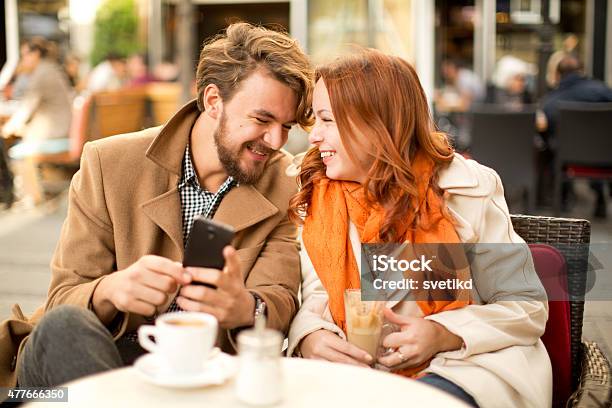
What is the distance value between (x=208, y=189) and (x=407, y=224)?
0.62 m

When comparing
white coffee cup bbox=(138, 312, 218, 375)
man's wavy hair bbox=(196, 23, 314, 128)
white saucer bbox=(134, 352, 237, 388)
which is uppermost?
man's wavy hair bbox=(196, 23, 314, 128)

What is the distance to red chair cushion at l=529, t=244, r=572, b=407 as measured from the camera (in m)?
2.30

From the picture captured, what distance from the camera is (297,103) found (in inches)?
95.6

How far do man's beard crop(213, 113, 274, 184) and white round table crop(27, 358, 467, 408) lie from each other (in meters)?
0.91

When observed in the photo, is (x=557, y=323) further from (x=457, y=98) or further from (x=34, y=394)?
(x=457, y=98)

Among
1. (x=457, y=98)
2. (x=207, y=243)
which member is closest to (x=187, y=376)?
(x=207, y=243)

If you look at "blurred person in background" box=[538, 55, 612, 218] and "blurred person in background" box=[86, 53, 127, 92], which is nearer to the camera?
"blurred person in background" box=[538, 55, 612, 218]

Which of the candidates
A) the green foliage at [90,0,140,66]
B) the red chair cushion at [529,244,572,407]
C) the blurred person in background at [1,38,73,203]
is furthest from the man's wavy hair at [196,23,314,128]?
the green foliage at [90,0,140,66]

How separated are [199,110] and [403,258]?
2.50 ft

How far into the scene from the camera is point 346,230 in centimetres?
225

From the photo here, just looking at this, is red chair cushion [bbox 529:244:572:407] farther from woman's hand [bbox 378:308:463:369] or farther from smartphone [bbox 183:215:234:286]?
smartphone [bbox 183:215:234:286]

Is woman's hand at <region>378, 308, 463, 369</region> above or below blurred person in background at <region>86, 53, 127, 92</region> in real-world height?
below

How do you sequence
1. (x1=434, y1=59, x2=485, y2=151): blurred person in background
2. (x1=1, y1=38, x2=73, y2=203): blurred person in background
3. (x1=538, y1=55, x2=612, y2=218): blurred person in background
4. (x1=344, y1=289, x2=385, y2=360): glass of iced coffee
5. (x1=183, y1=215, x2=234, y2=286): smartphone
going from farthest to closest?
(x1=434, y1=59, x2=485, y2=151): blurred person in background
(x1=538, y1=55, x2=612, y2=218): blurred person in background
(x1=1, y1=38, x2=73, y2=203): blurred person in background
(x1=344, y1=289, x2=385, y2=360): glass of iced coffee
(x1=183, y1=215, x2=234, y2=286): smartphone

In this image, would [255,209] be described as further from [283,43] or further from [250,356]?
[250,356]
